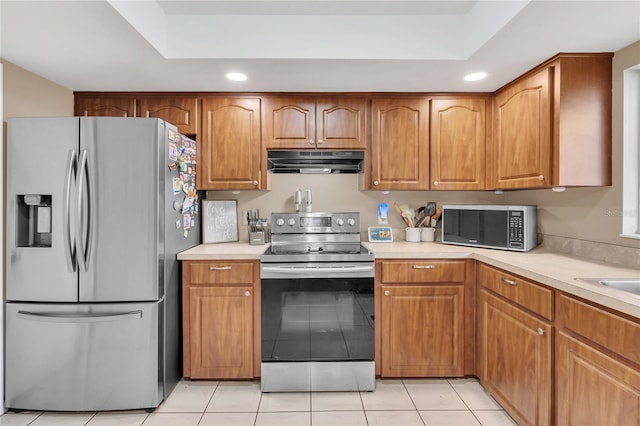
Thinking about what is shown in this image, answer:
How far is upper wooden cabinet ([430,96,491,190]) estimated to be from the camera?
2.66 m

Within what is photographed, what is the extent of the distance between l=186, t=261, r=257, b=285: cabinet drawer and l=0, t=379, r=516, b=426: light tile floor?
0.71 metres

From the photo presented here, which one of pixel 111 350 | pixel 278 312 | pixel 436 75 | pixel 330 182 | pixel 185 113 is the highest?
pixel 436 75

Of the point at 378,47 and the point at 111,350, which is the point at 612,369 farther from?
the point at 111,350

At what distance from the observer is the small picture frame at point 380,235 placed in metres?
2.89

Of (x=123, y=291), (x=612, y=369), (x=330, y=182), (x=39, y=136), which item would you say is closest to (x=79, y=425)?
(x=123, y=291)

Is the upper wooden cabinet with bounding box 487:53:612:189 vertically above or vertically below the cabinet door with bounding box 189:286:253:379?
above

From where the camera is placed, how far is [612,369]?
126 cm

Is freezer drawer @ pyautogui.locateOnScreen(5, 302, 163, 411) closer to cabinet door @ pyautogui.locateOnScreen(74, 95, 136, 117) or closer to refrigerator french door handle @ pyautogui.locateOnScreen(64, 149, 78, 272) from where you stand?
refrigerator french door handle @ pyautogui.locateOnScreen(64, 149, 78, 272)

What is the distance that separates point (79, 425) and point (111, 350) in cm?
42

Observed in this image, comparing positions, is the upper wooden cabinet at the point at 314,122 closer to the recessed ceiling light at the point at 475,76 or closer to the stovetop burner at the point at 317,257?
the recessed ceiling light at the point at 475,76

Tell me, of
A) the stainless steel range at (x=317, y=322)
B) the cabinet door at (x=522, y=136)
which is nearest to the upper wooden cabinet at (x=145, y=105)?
the stainless steel range at (x=317, y=322)

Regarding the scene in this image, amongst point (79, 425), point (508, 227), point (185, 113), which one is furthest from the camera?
point (185, 113)

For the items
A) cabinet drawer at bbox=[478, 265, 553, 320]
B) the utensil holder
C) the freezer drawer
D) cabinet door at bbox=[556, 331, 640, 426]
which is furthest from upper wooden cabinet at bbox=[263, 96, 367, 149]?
cabinet door at bbox=[556, 331, 640, 426]

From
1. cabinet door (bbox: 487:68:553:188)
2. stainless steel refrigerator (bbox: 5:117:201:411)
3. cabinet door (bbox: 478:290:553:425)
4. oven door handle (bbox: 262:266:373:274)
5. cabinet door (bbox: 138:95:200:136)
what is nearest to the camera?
cabinet door (bbox: 478:290:553:425)
